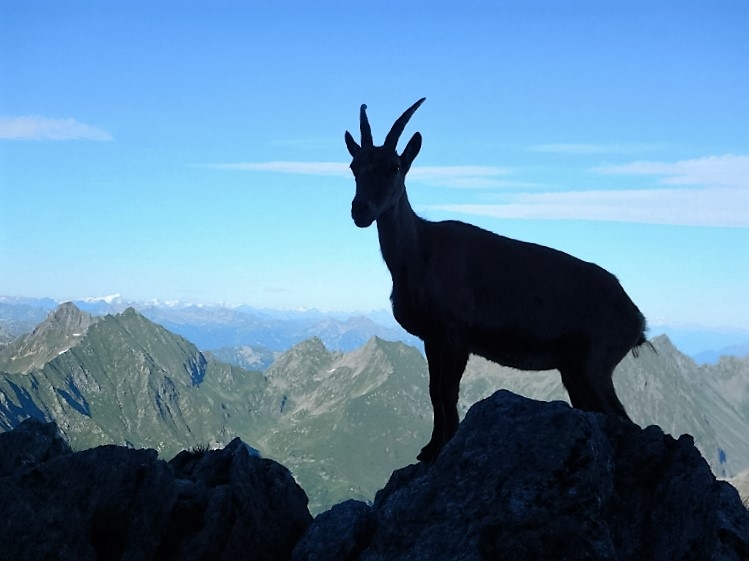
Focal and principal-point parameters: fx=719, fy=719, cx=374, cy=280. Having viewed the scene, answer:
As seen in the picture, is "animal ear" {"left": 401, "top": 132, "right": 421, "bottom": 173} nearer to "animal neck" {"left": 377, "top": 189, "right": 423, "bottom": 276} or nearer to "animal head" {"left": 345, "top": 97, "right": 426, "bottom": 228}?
"animal head" {"left": 345, "top": 97, "right": 426, "bottom": 228}

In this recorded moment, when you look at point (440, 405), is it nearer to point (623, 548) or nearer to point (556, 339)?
point (556, 339)

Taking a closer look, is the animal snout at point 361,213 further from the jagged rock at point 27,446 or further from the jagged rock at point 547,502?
the jagged rock at point 27,446

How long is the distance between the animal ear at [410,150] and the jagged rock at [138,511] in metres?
7.30

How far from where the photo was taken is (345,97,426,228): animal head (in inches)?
597

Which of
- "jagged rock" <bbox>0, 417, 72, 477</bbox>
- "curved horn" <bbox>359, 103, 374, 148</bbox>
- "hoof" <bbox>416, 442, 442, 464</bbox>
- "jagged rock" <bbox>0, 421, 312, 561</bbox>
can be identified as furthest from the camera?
"curved horn" <bbox>359, 103, 374, 148</bbox>

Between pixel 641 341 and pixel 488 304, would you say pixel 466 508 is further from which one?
pixel 641 341

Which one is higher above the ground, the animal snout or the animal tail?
the animal snout

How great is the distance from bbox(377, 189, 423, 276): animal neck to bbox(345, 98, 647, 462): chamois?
2 centimetres

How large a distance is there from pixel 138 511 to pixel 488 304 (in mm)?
7982

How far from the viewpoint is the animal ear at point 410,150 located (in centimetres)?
1642

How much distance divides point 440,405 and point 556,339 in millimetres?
2886

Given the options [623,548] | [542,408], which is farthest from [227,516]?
[623,548]

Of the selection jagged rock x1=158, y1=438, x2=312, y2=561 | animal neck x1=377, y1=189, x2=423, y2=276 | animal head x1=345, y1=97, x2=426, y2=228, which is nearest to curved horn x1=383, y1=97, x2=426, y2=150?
animal head x1=345, y1=97, x2=426, y2=228

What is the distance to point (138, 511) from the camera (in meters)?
12.7
